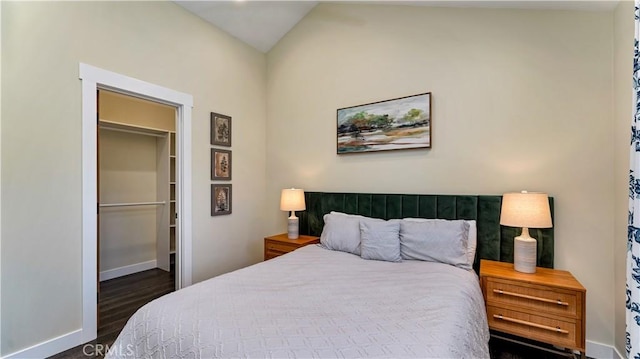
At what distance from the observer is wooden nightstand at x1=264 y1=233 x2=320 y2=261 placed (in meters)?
3.13

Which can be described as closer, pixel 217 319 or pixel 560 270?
pixel 217 319

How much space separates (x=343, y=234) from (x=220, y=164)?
175 cm

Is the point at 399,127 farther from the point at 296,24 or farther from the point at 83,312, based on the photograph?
the point at 83,312

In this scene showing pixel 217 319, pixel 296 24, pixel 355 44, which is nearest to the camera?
pixel 217 319

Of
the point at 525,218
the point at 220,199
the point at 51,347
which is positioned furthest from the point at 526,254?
the point at 51,347

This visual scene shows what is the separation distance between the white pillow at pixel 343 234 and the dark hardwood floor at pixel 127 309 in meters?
1.33

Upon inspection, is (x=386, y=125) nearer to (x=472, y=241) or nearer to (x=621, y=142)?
(x=472, y=241)

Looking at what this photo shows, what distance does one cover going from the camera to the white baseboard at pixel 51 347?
2007mm

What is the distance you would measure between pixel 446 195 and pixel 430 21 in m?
1.70

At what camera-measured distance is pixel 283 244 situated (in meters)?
3.20

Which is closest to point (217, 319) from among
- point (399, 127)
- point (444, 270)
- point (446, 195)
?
point (444, 270)

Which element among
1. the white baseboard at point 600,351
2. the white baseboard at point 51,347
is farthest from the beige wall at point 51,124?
the white baseboard at point 600,351

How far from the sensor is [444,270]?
6.82 ft

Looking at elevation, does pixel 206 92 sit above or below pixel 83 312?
above
